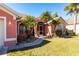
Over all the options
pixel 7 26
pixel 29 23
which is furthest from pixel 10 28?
pixel 29 23

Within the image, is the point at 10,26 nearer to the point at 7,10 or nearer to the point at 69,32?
the point at 7,10

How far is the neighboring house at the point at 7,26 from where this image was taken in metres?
12.8

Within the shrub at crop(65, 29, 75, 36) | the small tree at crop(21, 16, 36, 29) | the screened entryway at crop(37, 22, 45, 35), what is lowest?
the shrub at crop(65, 29, 75, 36)

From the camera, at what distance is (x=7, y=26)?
515 inches

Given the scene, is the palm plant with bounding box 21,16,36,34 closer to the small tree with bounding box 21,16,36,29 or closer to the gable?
the small tree with bounding box 21,16,36,29

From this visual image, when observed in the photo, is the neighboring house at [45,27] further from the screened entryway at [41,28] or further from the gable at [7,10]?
the gable at [7,10]

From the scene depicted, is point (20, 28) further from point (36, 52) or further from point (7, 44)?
point (36, 52)

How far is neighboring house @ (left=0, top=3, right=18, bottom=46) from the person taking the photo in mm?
12758

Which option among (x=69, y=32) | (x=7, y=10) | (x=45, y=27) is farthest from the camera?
(x=45, y=27)

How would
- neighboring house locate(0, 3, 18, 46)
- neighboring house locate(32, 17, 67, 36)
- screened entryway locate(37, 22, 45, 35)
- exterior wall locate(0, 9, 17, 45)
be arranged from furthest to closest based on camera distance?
screened entryway locate(37, 22, 45, 35) → neighboring house locate(32, 17, 67, 36) → exterior wall locate(0, 9, 17, 45) → neighboring house locate(0, 3, 18, 46)

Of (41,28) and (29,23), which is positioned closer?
(41,28)

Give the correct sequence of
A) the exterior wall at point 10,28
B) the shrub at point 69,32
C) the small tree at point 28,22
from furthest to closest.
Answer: the small tree at point 28,22, the shrub at point 69,32, the exterior wall at point 10,28

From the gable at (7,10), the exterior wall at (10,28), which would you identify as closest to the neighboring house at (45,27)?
the exterior wall at (10,28)

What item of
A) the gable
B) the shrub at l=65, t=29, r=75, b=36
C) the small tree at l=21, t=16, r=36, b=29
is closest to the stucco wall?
the gable
